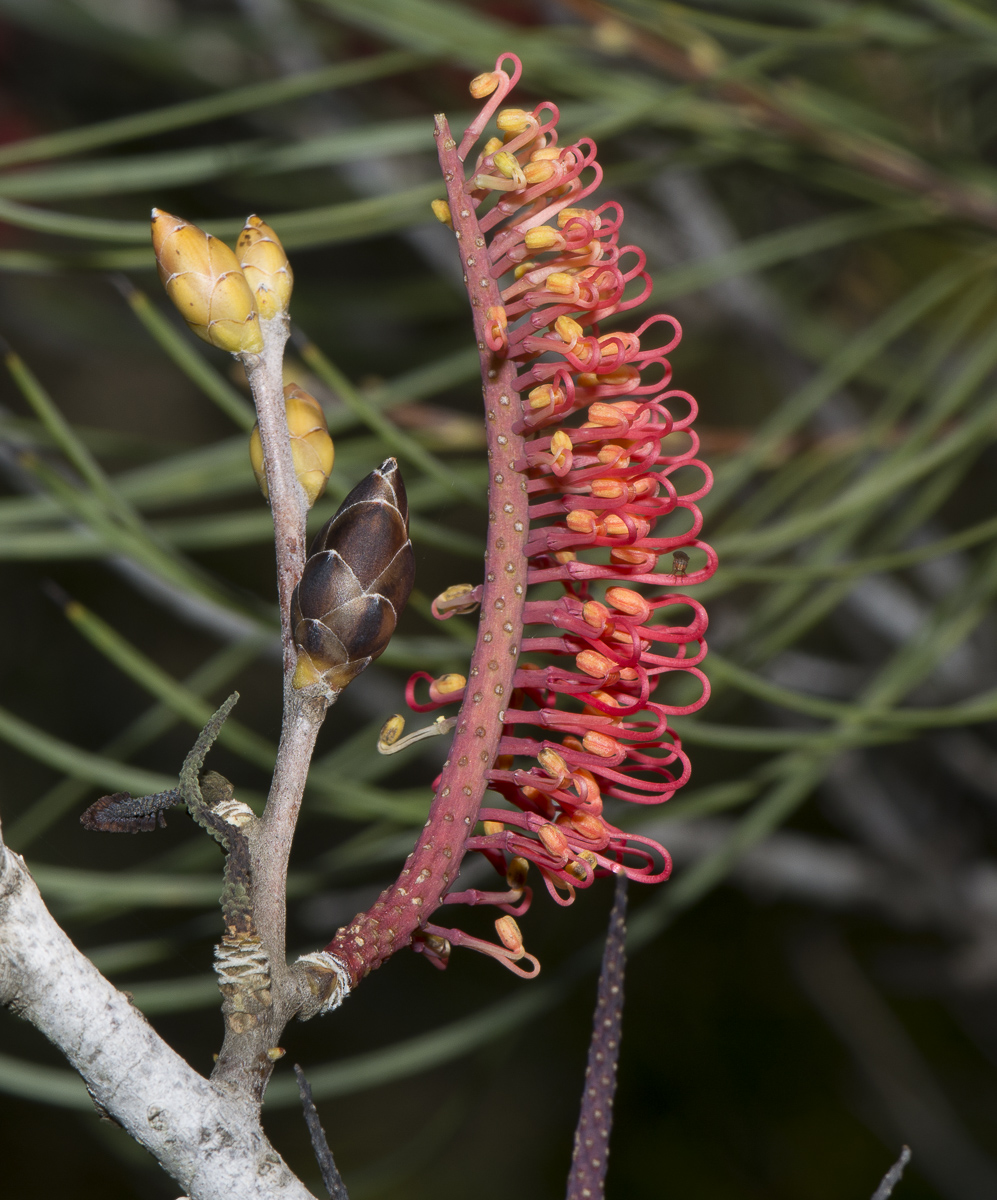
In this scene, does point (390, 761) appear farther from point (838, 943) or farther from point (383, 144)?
point (838, 943)

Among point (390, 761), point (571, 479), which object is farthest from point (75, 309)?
point (571, 479)

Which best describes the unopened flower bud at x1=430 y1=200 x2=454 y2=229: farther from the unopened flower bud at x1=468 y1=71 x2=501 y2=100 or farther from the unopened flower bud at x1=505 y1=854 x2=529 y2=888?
the unopened flower bud at x1=505 y1=854 x2=529 y2=888

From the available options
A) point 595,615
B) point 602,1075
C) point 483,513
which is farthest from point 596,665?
point 483,513

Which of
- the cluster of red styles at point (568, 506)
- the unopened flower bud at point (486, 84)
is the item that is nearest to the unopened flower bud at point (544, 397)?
the cluster of red styles at point (568, 506)

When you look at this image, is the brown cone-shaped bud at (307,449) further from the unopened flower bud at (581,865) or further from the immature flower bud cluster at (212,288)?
the unopened flower bud at (581,865)

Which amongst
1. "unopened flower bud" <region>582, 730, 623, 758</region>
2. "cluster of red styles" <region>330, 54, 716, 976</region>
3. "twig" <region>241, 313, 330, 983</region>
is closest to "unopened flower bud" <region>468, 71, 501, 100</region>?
"cluster of red styles" <region>330, 54, 716, 976</region>

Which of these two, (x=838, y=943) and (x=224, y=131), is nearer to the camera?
(x=224, y=131)

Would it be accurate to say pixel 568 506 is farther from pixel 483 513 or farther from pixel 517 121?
pixel 483 513
